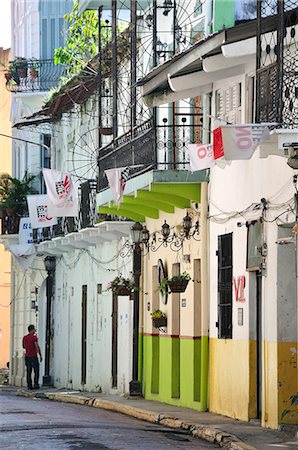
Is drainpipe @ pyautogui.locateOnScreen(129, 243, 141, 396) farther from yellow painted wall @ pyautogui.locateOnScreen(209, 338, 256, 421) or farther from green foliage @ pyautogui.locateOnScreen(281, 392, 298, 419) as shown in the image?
green foliage @ pyautogui.locateOnScreen(281, 392, 298, 419)

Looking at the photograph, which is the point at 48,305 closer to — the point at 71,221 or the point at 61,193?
the point at 71,221

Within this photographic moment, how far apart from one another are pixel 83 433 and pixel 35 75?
23738mm

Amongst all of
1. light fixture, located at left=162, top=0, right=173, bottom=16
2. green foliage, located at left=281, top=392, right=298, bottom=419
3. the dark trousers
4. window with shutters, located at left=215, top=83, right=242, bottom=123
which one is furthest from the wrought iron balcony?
green foliage, located at left=281, top=392, right=298, bottom=419

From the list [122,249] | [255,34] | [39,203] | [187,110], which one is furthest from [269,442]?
[39,203]

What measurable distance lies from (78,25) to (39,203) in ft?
14.2

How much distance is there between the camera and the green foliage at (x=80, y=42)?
38250mm

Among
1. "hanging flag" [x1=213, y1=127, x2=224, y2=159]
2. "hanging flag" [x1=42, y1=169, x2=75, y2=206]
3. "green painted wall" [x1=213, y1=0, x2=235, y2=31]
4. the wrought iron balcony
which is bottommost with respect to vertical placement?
"hanging flag" [x1=213, y1=127, x2=224, y2=159]

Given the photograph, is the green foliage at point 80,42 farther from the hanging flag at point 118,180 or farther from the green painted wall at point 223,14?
the green painted wall at point 223,14

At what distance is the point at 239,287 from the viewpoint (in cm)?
2381

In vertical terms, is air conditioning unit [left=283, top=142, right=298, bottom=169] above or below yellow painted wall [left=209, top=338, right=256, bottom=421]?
above

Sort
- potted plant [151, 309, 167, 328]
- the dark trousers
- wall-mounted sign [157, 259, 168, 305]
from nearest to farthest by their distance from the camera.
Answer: wall-mounted sign [157, 259, 168, 305] < potted plant [151, 309, 167, 328] < the dark trousers

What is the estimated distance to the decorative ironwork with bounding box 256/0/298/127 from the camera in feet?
61.9

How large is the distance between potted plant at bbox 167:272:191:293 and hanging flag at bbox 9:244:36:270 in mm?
15613

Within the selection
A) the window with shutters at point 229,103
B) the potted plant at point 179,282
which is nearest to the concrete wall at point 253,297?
the window with shutters at point 229,103
